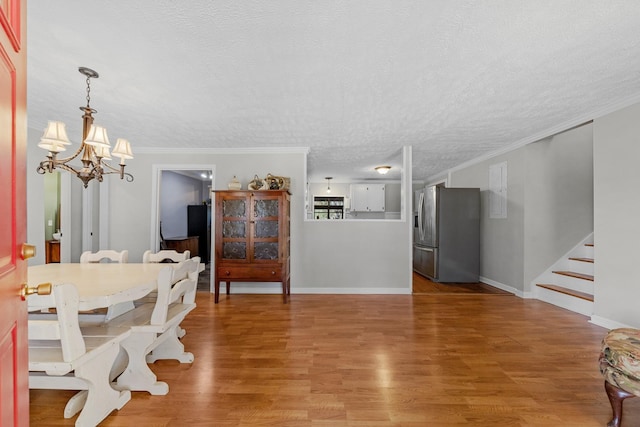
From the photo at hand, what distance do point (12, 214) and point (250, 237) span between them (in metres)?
3.21

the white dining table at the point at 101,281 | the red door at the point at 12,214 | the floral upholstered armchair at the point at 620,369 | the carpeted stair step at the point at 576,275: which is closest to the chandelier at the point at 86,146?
the white dining table at the point at 101,281

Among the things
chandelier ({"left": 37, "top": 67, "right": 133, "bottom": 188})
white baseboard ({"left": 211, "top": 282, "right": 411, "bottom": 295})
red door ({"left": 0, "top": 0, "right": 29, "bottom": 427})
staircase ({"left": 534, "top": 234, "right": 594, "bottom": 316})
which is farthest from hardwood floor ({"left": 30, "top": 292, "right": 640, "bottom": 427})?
chandelier ({"left": 37, "top": 67, "right": 133, "bottom": 188})

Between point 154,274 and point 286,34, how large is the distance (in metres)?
1.91

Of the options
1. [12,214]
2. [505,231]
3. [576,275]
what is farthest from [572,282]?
[12,214]

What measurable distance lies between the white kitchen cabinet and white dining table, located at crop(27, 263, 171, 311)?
572 centimetres

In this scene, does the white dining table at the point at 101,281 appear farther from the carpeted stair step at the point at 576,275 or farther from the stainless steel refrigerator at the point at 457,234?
the carpeted stair step at the point at 576,275

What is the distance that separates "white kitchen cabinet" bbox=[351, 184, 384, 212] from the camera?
7555 mm

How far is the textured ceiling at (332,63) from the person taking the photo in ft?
5.16

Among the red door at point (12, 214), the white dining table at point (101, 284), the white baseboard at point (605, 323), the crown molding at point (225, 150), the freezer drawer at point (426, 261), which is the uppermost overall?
the crown molding at point (225, 150)

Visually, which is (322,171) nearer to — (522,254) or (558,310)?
(522,254)

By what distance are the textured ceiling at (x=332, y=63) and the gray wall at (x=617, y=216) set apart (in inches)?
11.6

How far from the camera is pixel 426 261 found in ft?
17.9

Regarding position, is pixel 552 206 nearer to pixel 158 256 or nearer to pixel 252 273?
pixel 252 273

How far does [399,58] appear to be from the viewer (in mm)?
1979
